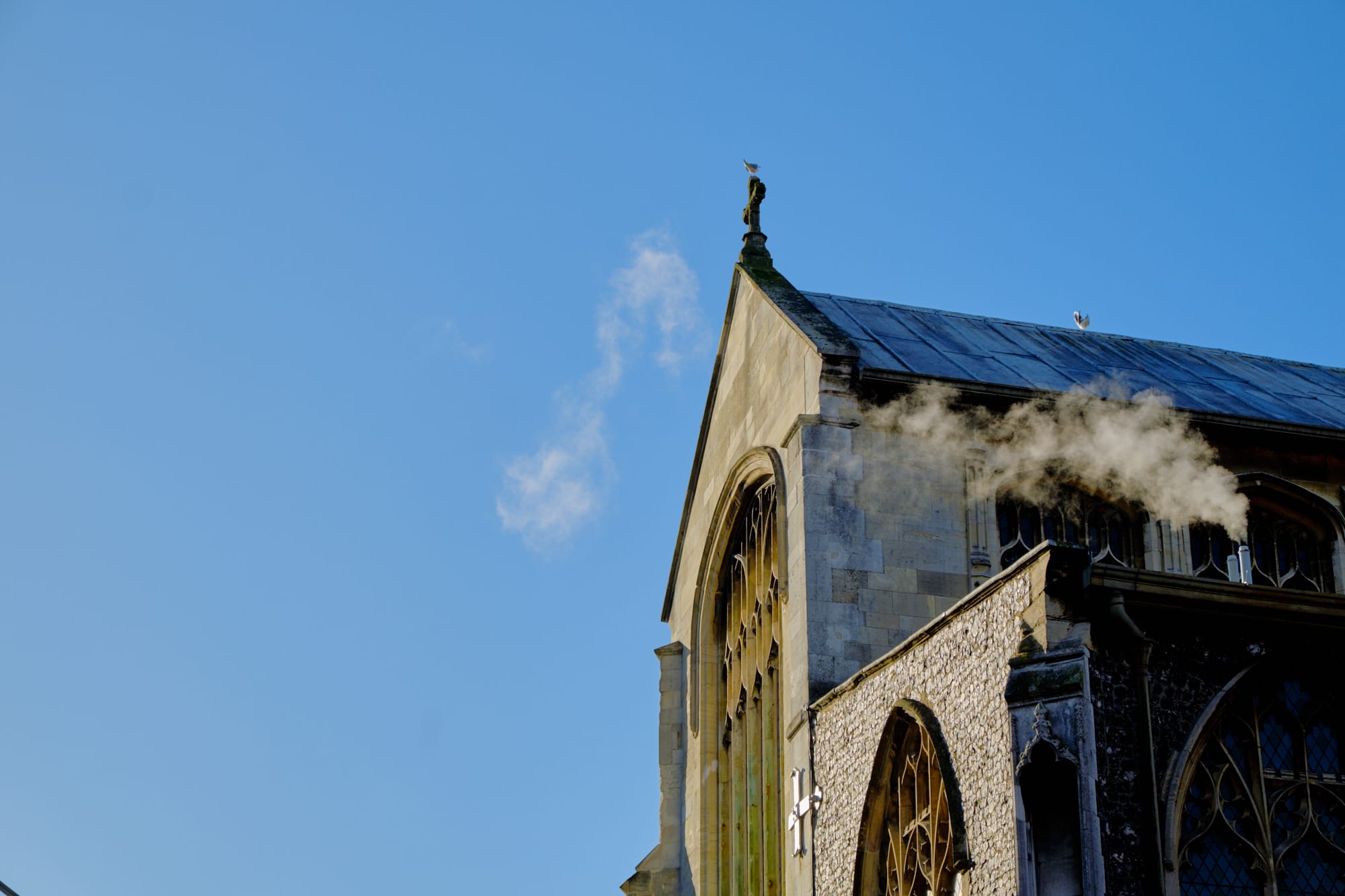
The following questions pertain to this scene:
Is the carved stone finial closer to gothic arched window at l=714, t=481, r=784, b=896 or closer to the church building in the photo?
the church building

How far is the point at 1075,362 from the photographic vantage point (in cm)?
2777

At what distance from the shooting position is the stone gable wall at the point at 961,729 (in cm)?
1577

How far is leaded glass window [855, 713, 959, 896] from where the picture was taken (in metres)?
17.0

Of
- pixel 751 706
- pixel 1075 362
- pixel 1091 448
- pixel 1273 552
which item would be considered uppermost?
pixel 1075 362

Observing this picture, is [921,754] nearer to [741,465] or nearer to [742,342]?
[741,465]

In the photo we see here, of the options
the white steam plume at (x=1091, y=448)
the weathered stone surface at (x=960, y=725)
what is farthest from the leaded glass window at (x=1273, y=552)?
the weathered stone surface at (x=960, y=725)

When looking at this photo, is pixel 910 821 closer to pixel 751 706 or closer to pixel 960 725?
pixel 960 725

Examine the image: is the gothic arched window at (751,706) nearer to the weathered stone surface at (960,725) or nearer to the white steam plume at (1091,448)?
the white steam plume at (1091,448)

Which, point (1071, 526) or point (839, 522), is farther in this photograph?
point (1071, 526)

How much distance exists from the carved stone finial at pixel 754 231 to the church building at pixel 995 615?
5cm

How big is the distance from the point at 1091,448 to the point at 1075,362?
4.05 meters

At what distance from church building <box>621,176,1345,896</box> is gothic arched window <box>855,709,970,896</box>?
33mm

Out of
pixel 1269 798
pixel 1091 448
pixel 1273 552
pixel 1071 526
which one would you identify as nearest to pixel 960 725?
pixel 1269 798

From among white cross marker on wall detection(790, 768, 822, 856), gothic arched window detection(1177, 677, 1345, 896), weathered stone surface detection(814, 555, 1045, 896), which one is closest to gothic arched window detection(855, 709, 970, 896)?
weathered stone surface detection(814, 555, 1045, 896)
